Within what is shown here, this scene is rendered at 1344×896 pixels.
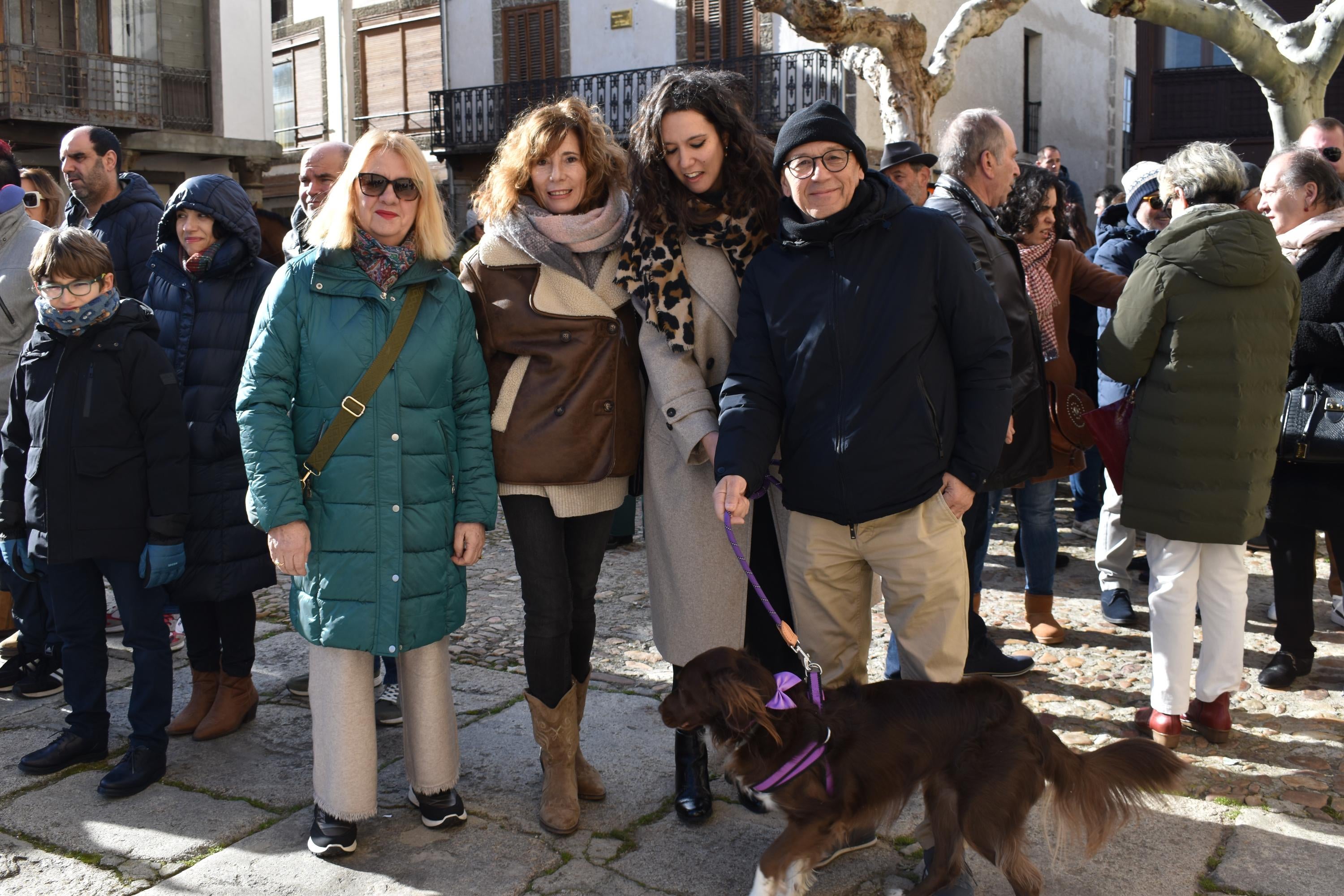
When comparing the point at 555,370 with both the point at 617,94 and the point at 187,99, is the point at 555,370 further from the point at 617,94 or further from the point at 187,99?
the point at 187,99

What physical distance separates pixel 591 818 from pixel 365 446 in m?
1.31

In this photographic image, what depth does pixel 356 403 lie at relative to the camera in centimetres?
318

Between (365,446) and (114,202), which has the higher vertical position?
(114,202)

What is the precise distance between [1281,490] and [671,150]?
2.79 metres

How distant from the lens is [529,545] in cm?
342

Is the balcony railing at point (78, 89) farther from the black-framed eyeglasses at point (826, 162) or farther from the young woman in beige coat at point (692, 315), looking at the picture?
the black-framed eyeglasses at point (826, 162)

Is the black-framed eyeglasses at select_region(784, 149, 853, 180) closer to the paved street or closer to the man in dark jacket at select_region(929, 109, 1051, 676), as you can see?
the man in dark jacket at select_region(929, 109, 1051, 676)

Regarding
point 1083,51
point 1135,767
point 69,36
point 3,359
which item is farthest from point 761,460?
point 1083,51

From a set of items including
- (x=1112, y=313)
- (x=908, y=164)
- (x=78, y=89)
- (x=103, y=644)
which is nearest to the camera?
(x=103, y=644)

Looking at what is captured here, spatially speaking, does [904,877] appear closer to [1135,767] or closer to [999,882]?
[999,882]

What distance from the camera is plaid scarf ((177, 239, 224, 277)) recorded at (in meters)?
4.08

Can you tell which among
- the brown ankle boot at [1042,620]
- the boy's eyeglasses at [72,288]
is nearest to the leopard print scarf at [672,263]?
the boy's eyeglasses at [72,288]

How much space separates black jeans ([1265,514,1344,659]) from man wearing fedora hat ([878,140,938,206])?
2.25m

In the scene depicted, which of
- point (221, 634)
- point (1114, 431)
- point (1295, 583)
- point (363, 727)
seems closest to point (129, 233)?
point (221, 634)
